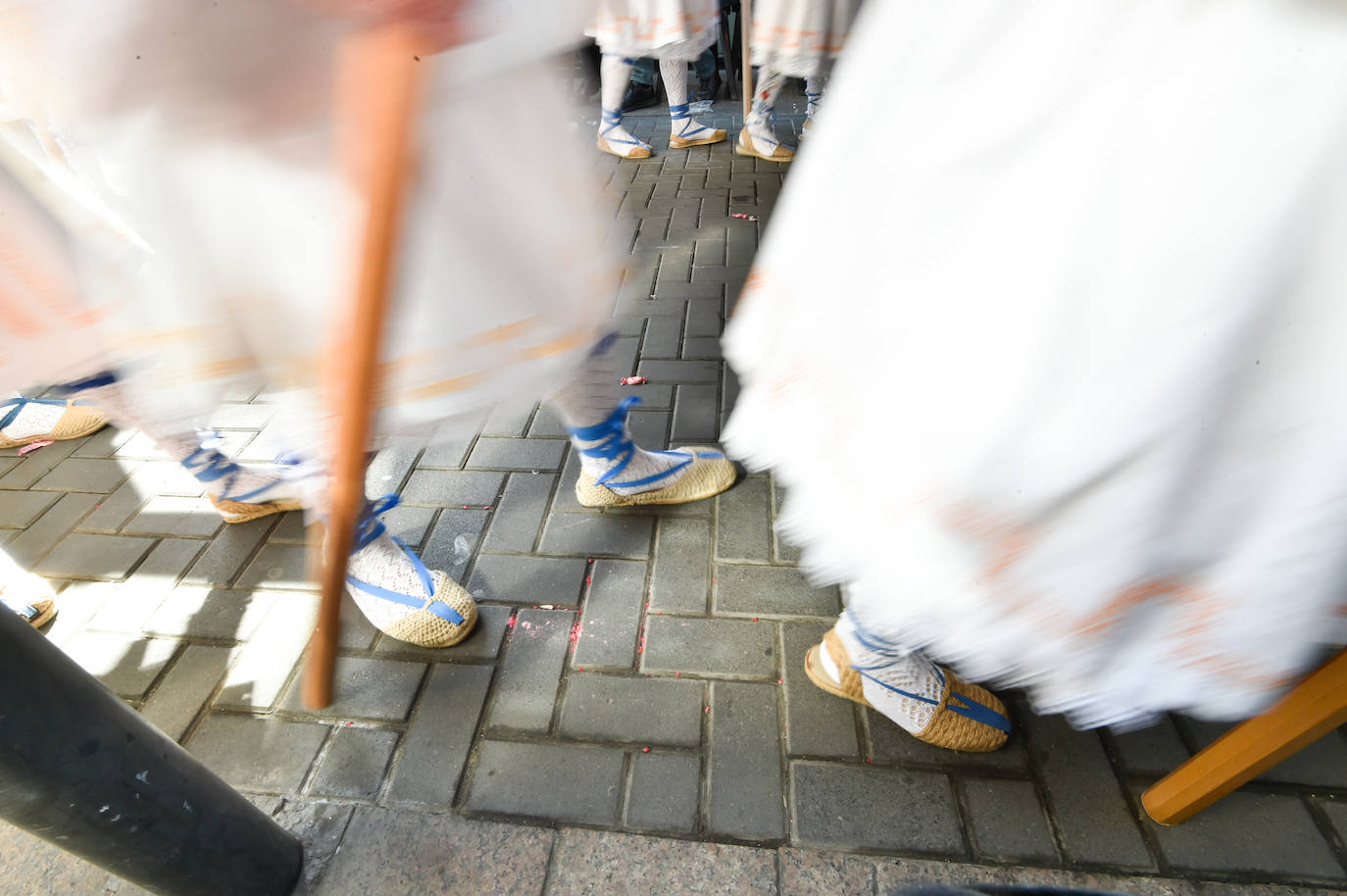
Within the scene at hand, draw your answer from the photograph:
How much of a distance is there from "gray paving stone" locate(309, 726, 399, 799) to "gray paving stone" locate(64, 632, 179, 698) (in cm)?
56

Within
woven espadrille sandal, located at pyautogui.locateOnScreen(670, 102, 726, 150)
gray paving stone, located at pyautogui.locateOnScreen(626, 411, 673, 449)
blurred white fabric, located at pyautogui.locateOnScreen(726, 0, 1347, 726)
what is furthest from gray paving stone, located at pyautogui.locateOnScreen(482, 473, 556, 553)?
woven espadrille sandal, located at pyautogui.locateOnScreen(670, 102, 726, 150)

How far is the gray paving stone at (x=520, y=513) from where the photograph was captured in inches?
72.4

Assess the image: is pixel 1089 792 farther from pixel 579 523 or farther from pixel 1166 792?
pixel 579 523

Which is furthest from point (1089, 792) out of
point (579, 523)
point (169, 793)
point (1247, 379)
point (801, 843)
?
point (169, 793)

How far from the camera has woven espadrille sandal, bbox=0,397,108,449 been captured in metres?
2.38

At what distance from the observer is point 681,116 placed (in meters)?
4.80

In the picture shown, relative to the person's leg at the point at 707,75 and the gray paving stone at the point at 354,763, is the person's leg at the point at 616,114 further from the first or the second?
the gray paving stone at the point at 354,763

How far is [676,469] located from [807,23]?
266 centimetres

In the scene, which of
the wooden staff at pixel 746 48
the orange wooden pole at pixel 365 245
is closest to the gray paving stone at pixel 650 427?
the orange wooden pole at pixel 365 245

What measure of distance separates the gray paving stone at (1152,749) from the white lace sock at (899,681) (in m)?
0.37

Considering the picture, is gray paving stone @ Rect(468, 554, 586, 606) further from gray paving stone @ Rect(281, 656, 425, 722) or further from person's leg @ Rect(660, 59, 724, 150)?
person's leg @ Rect(660, 59, 724, 150)

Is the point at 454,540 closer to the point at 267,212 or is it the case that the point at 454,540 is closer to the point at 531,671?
the point at 531,671

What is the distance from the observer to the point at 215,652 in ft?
5.28

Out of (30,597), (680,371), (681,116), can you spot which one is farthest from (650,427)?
(681,116)
